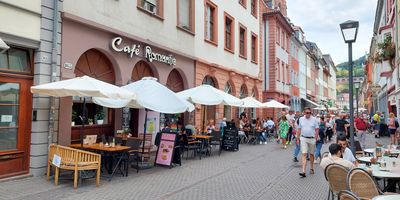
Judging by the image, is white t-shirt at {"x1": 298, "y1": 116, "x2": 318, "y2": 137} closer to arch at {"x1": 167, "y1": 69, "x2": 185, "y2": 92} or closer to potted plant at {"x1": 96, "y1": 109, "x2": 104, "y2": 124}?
potted plant at {"x1": 96, "y1": 109, "x2": 104, "y2": 124}

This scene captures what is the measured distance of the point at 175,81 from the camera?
17.0 metres

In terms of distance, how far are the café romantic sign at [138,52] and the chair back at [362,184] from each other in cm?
893

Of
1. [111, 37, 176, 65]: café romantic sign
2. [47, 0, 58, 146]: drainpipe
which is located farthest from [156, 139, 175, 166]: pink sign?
[111, 37, 176, 65]: café romantic sign

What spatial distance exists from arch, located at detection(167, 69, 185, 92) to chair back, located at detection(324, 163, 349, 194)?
1122 centimetres

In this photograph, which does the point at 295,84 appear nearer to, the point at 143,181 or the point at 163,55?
the point at 163,55

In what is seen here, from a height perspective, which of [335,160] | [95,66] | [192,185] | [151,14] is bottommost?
[192,185]

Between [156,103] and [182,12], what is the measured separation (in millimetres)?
8458

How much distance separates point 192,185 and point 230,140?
23.6 ft

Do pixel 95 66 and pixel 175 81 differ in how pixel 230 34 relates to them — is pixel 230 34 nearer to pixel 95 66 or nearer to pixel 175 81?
pixel 175 81

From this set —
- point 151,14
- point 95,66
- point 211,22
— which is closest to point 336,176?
point 95,66

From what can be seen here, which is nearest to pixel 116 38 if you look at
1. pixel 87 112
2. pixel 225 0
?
pixel 87 112

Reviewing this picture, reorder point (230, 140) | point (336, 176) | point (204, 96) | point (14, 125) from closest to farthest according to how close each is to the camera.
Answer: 1. point (336, 176)
2. point (14, 125)
3. point (204, 96)
4. point (230, 140)

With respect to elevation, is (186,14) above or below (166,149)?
above

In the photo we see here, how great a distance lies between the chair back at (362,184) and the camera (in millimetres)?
5223
